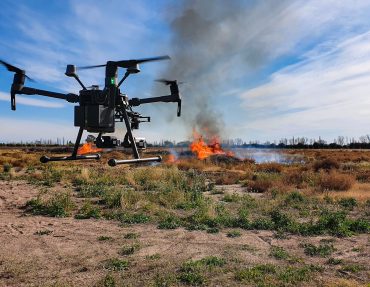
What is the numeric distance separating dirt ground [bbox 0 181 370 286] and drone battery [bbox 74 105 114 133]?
13.0 feet

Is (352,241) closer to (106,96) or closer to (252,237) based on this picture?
(252,237)

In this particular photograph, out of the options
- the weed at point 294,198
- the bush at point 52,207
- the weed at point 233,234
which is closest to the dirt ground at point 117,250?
the weed at point 233,234

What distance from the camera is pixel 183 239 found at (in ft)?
42.4

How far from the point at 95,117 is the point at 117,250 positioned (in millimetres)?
6088

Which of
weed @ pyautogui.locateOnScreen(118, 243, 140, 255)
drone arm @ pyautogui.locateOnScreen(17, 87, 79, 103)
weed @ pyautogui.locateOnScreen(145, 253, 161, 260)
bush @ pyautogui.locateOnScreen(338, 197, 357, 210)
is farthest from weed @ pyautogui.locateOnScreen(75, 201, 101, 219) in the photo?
bush @ pyautogui.locateOnScreen(338, 197, 357, 210)

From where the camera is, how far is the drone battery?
6805mm

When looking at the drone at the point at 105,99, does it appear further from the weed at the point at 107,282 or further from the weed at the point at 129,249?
the weed at the point at 129,249

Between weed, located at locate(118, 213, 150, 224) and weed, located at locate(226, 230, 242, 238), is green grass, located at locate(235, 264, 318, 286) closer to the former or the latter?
weed, located at locate(226, 230, 242, 238)

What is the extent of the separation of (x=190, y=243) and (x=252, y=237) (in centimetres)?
222

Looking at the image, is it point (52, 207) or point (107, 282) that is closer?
point (107, 282)

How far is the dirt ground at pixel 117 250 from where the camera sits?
9.45 meters

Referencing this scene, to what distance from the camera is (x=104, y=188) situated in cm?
2288

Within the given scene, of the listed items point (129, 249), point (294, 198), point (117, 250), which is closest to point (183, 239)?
point (129, 249)

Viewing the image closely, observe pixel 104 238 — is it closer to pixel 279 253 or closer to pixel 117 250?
pixel 117 250
